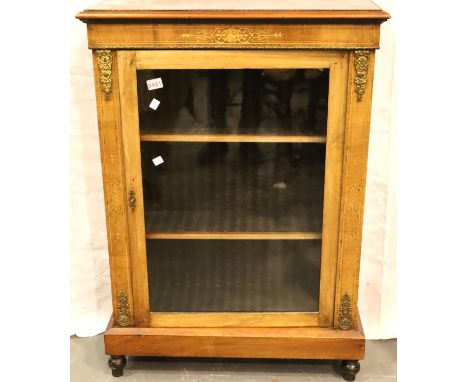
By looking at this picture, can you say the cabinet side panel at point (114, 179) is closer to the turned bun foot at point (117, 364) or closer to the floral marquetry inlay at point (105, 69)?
the floral marquetry inlay at point (105, 69)

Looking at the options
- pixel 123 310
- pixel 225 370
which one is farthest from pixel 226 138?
pixel 225 370

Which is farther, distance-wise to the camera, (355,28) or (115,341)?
(115,341)

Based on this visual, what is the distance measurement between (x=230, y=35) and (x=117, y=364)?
104 centimetres

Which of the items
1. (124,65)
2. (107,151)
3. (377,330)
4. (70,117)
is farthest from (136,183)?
(377,330)

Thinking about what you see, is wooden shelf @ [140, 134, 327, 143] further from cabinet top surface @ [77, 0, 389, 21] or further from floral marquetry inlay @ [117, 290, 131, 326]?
floral marquetry inlay @ [117, 290, 131, 326]

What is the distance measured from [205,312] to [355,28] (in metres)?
0.91

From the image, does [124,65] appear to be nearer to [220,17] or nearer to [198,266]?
[220,17]

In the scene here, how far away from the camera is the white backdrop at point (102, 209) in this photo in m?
1.72

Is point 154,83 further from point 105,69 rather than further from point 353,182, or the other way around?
point 353,182

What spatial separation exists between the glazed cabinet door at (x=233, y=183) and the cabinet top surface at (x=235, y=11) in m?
0.10

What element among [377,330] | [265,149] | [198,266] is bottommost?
[377,330]

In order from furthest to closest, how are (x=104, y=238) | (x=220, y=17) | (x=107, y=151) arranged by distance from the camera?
(x=104, y=238), (x=107, y=151), (x=220, y=17)

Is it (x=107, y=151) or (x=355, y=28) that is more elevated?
(x=355, y=28)

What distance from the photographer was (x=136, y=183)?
1492mm
